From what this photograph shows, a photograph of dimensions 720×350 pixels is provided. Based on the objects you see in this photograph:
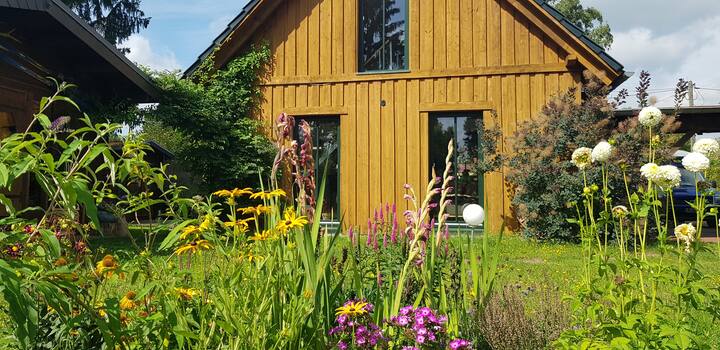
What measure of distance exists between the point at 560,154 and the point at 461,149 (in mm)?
1965

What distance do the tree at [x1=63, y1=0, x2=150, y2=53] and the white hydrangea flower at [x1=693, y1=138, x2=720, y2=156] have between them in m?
28.4

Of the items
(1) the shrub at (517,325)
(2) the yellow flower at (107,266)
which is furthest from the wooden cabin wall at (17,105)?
(1) the shrub at (517,325)

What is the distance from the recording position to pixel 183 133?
1060 centimetres

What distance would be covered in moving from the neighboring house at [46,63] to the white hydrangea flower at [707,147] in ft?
21.6

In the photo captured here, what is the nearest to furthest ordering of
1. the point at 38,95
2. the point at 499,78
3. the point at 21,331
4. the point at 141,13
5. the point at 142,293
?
the point at 21,331 → the point at 142,293 → the point at 38,95 → the point at 499,78 → the point at 141,13

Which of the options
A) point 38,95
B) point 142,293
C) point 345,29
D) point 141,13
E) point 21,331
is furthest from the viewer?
point 141,13

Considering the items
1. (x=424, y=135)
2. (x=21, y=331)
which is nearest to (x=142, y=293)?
(x=21, y=331)

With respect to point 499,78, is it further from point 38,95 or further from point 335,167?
point 38,95

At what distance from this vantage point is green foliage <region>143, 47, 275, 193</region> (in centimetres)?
1032

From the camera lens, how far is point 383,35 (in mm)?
10812

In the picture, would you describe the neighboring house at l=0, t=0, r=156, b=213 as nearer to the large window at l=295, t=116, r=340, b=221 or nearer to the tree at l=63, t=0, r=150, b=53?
the large window at l=295, t=116, r=340, b=221

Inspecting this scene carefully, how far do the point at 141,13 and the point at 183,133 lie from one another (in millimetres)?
19814

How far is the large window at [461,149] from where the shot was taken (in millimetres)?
10086

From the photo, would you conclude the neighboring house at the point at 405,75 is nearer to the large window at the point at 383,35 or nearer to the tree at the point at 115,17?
the large window at the point at 383,35
